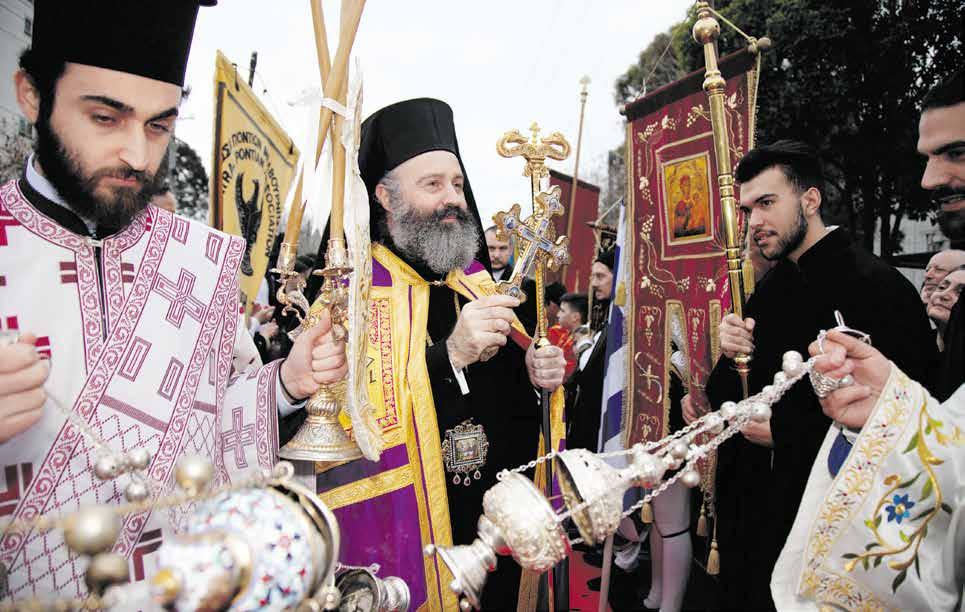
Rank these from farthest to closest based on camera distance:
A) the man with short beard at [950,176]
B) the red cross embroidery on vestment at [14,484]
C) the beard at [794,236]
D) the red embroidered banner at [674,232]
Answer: the red embroidered banner at [674,232], the beard at [794,236], the man with short beard at [950,176], the red cross embroidery on vestment at [14,484]

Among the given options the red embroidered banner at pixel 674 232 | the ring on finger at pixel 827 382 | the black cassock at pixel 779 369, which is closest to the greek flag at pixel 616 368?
the red embroidered banner at pixel 674 232

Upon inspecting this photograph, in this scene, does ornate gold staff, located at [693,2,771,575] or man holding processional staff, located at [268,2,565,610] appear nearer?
man holding processional staff, located at [268,2,565,610]

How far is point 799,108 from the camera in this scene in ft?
25.2

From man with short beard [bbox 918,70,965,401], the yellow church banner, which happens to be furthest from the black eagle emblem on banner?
man with short beard [bbox 918,70,965,401]

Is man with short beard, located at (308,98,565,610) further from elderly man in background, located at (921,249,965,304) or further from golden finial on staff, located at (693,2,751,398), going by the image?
elderly man in background, located at (921,249,965,304)

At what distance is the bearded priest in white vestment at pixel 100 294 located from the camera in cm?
150

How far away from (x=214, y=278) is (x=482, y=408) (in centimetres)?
136

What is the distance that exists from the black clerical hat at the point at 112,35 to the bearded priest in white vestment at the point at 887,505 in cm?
220

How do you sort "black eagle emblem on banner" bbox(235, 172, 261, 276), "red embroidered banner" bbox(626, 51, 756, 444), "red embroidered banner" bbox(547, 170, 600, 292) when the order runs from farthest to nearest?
"red embroidered banner" bbox(547, 170, 600, 292) → "black eagle emblem on banner" bbox(235, 172, 261, 276) → "red embroidered banner" bbox(626, 51, 756, 444)

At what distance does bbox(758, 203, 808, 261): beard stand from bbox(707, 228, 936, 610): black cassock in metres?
0.09

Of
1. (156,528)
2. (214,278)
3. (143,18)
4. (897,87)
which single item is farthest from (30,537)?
(897,87)

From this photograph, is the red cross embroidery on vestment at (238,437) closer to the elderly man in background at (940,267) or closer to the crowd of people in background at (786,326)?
the crowd of people in background at (786,326)

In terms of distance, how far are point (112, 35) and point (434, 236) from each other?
150cm

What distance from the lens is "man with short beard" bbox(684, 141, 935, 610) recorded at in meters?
2.61
